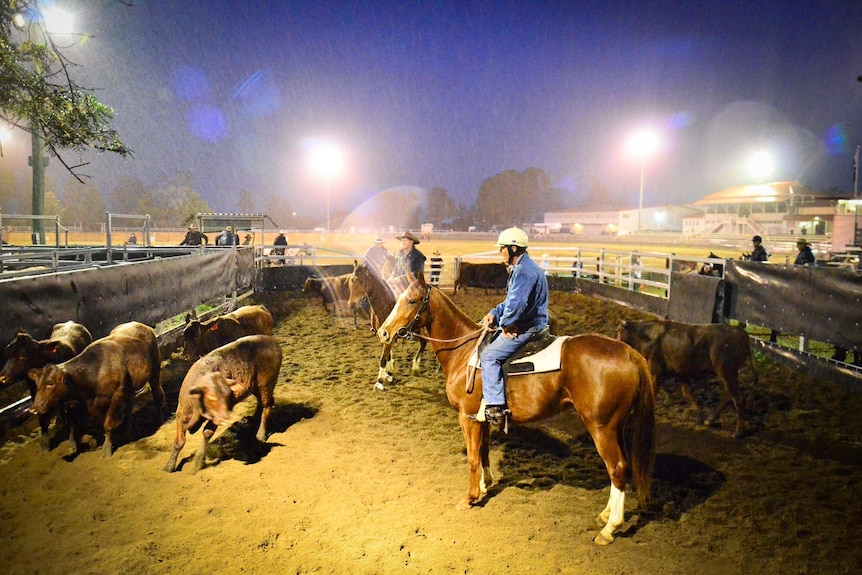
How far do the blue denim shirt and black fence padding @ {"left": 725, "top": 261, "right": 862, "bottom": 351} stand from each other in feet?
18.5

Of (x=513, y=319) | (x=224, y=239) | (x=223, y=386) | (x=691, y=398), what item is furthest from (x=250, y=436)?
(x=224, y=239)

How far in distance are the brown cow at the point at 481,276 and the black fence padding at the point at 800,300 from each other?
9.36m

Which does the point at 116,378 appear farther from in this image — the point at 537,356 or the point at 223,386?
the point at 537,356

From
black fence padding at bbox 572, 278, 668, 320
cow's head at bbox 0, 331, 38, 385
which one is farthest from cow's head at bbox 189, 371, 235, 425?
black fence padding at bbox 572, 278, 668, 320

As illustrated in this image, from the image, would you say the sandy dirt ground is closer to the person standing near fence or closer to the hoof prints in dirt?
the hoof prints in dirt

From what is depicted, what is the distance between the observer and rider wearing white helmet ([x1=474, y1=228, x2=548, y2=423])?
4.50 m

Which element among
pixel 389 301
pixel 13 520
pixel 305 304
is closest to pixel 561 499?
pixel 13 520

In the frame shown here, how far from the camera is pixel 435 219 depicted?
126125mm

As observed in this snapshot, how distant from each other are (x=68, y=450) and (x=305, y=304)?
990 cm

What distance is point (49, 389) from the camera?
5133 mm

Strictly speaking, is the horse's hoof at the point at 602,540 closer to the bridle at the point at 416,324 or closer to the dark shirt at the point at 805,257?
the bridle at the point at 416,324

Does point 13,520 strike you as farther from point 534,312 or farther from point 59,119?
point 59,119

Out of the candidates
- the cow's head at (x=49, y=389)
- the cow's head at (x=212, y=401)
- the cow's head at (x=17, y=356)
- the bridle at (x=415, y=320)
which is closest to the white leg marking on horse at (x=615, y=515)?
the bridle at (x=415, y=320)

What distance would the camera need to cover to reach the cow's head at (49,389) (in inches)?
201
